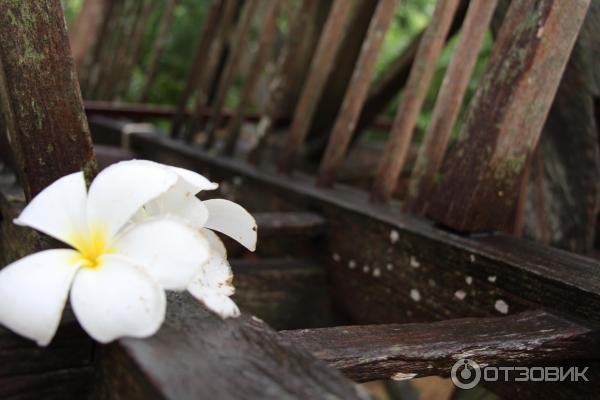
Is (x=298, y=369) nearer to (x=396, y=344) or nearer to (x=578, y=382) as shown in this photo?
(x=396, y=344)

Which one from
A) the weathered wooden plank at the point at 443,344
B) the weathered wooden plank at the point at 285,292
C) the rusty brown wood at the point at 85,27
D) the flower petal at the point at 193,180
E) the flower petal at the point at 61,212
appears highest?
the rusty brown wood at the point at 85,27

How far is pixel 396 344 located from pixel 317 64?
156 centimetres

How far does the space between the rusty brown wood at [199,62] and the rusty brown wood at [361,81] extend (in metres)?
1.35

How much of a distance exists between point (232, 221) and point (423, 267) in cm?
84

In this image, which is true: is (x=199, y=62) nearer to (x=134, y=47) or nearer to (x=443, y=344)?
(x=134, y=47)

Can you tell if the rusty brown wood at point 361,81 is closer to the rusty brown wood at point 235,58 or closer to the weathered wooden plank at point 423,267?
the weathered wooden plank at point 423,267

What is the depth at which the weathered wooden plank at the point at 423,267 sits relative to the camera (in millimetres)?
1444

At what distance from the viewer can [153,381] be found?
0.73 meters

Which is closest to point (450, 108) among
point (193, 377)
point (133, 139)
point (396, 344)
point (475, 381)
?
point (475, 381)

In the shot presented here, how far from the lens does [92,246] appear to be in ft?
2.83

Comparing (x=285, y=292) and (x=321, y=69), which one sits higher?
(x=321, y=69)

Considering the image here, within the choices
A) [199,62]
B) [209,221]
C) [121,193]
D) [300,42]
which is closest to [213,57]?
[199,62]

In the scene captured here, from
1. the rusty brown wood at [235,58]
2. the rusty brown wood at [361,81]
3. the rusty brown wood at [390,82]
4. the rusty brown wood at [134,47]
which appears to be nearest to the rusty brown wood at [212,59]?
the rusty brown wood at [235,58]

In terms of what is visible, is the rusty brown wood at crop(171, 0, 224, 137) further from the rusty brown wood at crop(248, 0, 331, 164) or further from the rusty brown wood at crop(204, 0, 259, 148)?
the rusty brown wood at crop(248, 0, 331, 164)
